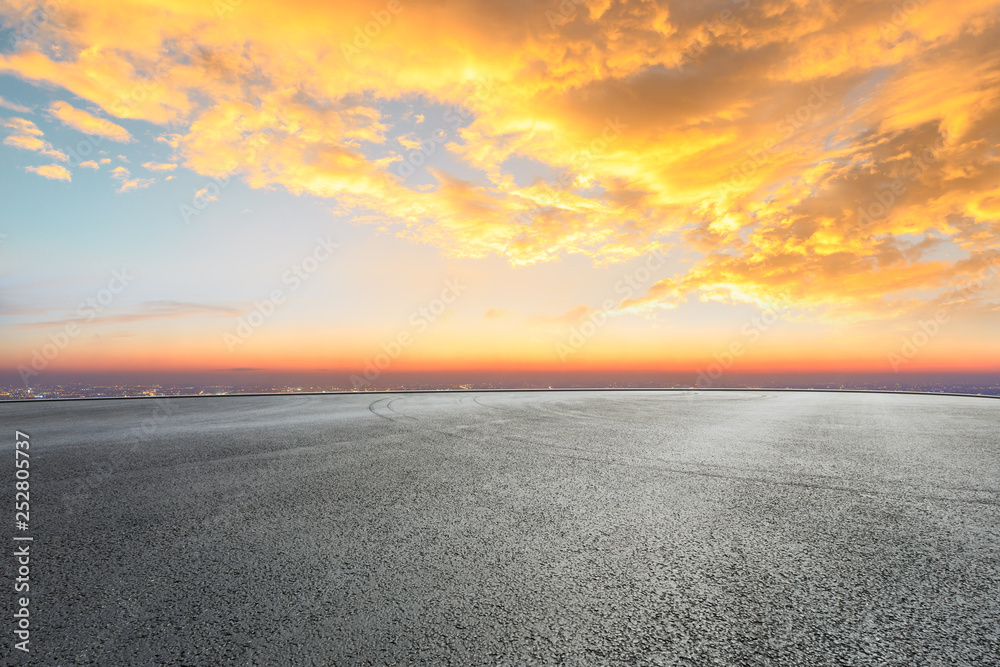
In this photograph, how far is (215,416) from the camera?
36.6 feet

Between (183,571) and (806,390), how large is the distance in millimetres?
30017

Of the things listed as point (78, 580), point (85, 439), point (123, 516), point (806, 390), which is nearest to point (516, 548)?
point (78, 580)

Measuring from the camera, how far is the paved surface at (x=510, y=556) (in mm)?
2127

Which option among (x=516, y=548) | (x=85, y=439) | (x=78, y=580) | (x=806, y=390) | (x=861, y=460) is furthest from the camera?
(x=806, y=390)

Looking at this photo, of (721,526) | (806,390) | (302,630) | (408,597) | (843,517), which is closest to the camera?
(302,630)

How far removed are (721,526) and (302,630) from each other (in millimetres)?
3099

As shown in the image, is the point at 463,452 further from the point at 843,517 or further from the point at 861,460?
the point at 861,460

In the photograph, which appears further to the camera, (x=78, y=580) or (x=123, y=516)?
(x=123, y=516)

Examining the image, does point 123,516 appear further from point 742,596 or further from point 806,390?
point 806,390

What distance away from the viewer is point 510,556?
3057mm

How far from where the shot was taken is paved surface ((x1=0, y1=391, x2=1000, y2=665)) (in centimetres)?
213

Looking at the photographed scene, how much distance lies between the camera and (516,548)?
3.19 meters

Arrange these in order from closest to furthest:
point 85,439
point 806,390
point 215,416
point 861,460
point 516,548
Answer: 1. point 516,548
2. point 861,460
3. point 85,439
4. point 215,416
5. point 806,390

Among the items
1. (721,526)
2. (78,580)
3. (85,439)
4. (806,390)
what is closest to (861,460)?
(721,526)
